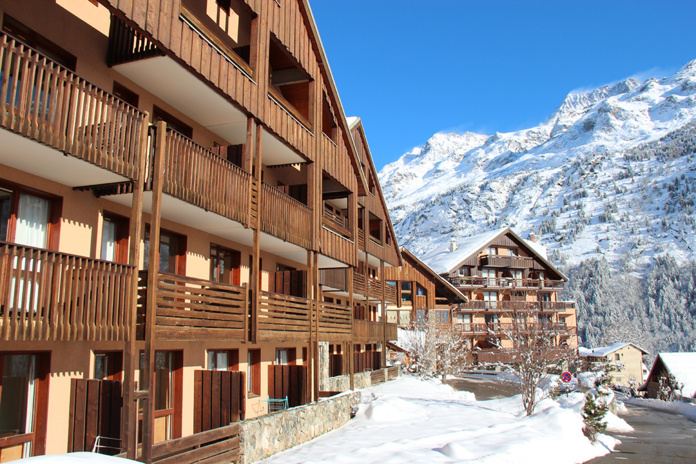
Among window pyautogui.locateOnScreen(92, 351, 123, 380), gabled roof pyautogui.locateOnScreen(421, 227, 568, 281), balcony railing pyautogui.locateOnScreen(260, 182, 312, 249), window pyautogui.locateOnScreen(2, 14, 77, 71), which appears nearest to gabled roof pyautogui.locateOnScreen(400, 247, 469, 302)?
gabled roof pyautogui.locateOnScreen(421, 227, 568, 281)

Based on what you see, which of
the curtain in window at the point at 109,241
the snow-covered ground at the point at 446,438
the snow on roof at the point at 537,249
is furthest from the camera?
the snow on roof at the point at 537,249

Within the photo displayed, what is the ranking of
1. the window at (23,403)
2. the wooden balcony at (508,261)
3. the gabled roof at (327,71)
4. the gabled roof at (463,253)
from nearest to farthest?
the window at (23,403) → the gabled roof at (327,71) → the gabled roof at (463,253) → the wooden balcony at (508,261)

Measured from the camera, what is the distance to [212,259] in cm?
1627

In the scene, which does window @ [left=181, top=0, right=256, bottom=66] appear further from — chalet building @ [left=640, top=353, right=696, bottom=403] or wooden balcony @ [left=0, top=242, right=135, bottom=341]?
chalet building @ [left=640, top=353, right=696, bottom=403]

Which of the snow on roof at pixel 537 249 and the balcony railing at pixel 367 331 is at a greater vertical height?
the snow on roof at pixel 537 249

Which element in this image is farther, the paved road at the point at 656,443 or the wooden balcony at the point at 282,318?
the paved road at the point at 656,443

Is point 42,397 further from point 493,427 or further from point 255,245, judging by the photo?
point 493,427

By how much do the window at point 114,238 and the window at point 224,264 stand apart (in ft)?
12.6

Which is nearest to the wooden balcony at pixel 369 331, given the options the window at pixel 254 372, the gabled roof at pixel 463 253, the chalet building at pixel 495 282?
the window at pixel 254 372

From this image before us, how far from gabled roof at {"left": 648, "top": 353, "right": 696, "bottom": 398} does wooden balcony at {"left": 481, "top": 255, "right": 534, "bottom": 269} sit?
17.6 meters

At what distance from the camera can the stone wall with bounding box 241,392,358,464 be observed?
1241cm

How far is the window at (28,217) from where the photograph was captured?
9.80 m

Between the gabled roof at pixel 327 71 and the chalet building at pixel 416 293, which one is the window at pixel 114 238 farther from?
the chalet building at pixel 416 293

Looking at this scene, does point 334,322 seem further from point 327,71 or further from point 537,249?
point 537,249
